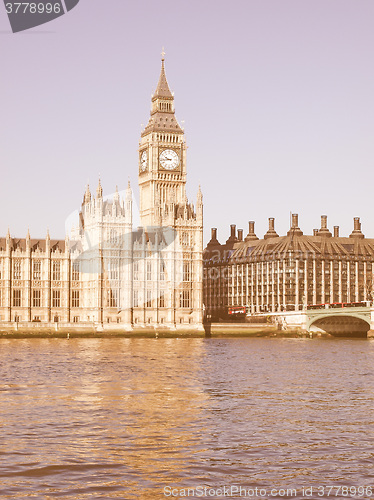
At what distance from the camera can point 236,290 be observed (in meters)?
171

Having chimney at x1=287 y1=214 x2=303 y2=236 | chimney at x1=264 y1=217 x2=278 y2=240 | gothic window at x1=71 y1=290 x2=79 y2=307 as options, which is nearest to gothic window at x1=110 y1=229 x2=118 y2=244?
gothic window at x1=71 y1=290 x2=79 y2=307

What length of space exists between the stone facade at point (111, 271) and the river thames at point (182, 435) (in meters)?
74.5

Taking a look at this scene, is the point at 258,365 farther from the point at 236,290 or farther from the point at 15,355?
the point at 236,290

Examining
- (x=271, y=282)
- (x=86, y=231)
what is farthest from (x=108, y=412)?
(x=271, y=282)

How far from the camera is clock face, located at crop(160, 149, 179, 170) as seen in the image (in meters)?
143

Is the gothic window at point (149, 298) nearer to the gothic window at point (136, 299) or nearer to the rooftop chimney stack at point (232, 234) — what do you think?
the gothic window at point (136, 299)

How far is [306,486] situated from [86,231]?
374 ft

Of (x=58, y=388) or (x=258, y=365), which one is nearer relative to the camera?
(x=58, y=388)

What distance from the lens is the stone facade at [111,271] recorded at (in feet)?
407

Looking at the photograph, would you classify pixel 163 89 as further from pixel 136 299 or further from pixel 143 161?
pixel 136 299

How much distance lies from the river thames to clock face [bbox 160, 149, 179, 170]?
309 ft

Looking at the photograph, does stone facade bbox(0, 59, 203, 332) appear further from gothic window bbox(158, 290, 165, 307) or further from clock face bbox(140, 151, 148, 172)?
clock face bbox(140, 151, 148, 172)

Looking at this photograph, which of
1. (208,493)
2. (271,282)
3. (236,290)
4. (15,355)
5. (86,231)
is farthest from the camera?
(236,290)

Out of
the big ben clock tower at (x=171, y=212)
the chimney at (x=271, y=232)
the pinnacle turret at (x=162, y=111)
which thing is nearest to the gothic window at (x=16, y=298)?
the big ben clock tower at (x=171, y=212)
